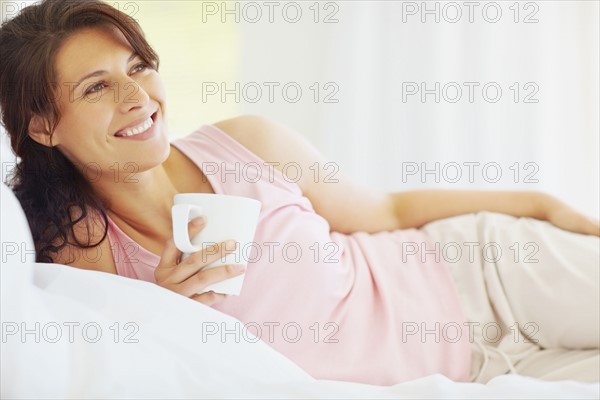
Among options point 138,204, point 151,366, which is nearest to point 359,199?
point 138,204

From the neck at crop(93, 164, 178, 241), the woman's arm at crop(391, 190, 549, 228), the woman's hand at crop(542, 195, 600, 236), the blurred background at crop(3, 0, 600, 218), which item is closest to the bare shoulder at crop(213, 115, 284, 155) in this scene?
the neck at crop(93, 164, 178, 241)

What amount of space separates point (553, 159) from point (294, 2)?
99 centimetres

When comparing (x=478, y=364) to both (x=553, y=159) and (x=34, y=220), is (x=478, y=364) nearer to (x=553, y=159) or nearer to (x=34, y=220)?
(x=34, y=220)

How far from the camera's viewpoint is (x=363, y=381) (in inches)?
44.8

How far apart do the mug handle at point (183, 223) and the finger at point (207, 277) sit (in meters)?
0.04

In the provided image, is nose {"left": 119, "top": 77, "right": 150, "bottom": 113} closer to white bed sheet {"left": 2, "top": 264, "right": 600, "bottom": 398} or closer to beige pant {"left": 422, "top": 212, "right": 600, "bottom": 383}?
white bed sheet {"left": 2, "top": 264, "right": 600, "bottom": 398}

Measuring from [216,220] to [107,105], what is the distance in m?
0.31

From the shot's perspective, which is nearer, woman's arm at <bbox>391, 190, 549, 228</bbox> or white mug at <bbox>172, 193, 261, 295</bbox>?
white mug at <bbox>172, 193, 261, 295</bbox>

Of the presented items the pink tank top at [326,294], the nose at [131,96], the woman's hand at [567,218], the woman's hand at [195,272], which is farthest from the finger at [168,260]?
the woman's hand at [567,218]

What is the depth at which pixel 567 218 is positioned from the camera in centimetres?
134

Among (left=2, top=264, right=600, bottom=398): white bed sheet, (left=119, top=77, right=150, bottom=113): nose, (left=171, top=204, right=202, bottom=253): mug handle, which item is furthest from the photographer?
(left=119, top=77, right=150, bottom=113): nose

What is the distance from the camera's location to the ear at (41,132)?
1169 millimetres

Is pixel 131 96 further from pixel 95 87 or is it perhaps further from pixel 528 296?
pixel 528 296

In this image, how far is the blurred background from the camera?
2.25 m
